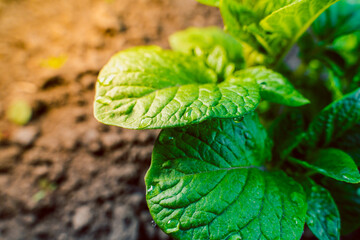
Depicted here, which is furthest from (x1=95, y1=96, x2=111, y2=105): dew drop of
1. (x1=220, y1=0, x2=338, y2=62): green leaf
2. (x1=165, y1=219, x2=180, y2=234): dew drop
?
(x1=220, y1=0, x2=338, y2=62): green leaf

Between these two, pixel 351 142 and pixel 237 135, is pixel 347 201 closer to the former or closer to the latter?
pixel 351 142

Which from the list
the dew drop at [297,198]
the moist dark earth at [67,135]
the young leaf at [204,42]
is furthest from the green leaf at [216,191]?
the young leaf at [204,42]

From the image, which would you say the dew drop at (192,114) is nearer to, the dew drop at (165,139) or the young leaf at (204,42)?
the dew drop at (165,139)

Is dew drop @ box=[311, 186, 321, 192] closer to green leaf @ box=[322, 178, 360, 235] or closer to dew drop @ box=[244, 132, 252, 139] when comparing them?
green leaf @ box=[322, 178, 360, 235]

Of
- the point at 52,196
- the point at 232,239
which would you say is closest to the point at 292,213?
the point at 232,239

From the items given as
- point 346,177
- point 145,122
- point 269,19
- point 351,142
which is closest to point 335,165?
point 346,177

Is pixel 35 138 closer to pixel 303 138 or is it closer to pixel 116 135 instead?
pixel 116 135
